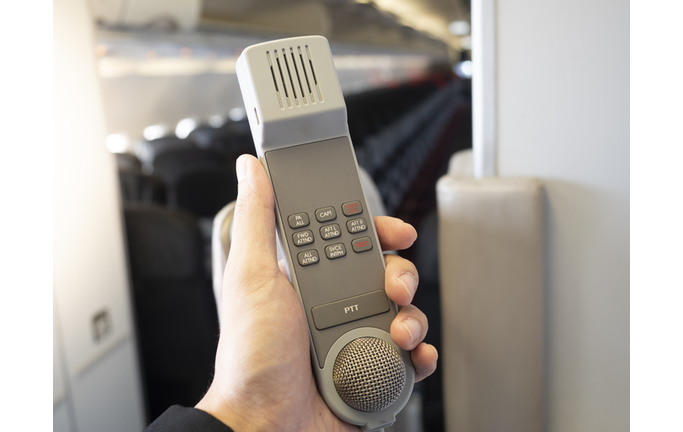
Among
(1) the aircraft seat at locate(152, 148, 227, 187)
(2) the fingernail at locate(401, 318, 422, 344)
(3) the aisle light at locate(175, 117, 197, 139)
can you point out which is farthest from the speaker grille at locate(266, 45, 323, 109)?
(3) the aisle light at locate(175, 117, 197, 139)

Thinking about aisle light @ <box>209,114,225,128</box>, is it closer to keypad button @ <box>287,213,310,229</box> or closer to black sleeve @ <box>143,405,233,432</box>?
keypad button @ <box>287,213,310,229</box>

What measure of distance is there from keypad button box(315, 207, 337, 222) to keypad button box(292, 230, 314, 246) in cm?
3

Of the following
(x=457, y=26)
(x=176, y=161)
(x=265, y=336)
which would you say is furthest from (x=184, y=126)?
(x=457, y=26)

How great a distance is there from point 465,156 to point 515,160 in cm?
40

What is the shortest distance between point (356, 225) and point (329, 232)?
0.04m

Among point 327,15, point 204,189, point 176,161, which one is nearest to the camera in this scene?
point 204,189

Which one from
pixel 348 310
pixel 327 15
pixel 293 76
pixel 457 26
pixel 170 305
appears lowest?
pixel 170 305

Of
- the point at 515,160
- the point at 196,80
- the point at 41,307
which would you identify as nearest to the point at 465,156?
the point at 515,160

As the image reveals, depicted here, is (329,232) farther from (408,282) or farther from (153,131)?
(153,131)

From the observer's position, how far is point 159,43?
130 inches

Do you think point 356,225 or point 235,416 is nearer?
point 235,416

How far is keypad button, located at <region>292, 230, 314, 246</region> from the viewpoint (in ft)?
2.25

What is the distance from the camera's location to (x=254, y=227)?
2.20 ft

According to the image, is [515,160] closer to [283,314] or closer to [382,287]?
[382,287]
